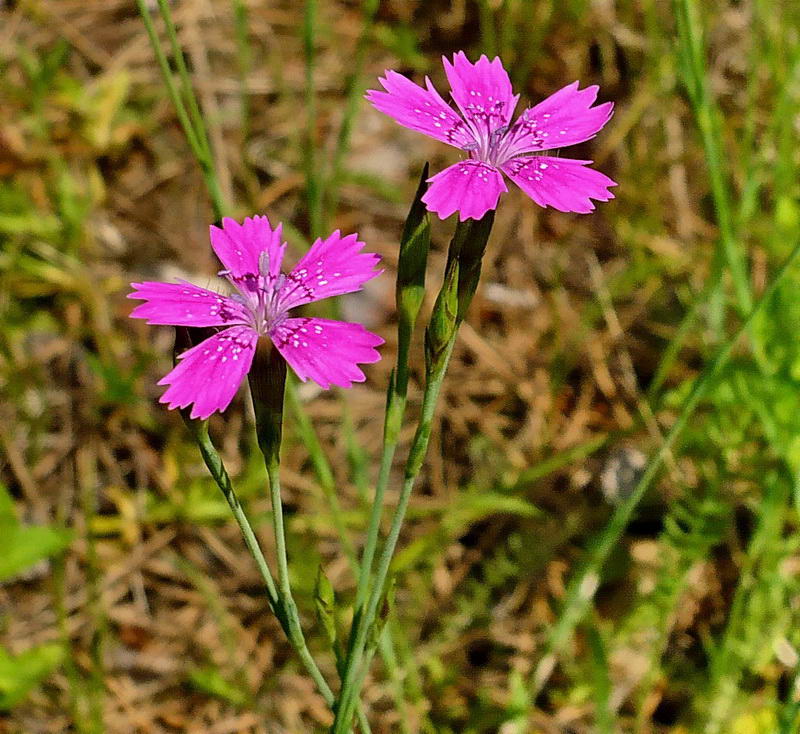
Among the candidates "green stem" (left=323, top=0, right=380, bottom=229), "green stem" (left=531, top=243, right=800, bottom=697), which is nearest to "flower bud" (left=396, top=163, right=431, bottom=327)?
"green stem" (left=531, top=243, right=800, bottom=697)

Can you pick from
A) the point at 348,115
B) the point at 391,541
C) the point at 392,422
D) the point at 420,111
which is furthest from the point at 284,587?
the point at 348,115

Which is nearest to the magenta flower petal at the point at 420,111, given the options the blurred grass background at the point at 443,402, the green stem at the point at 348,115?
the blurred grass background at the point at 443,402

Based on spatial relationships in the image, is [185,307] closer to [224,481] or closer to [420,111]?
[224,481]

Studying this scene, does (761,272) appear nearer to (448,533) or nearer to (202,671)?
(448,533)

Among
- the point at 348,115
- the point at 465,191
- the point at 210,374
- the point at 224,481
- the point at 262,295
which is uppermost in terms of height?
the point at 348,115

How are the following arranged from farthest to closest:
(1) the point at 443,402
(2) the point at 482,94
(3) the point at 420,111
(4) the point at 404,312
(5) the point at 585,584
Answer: (1) the point at 443,402, (5) the point at 585,584, (2) the point at 482,94, (3) the point at 420,111, (4) the point at 404,312

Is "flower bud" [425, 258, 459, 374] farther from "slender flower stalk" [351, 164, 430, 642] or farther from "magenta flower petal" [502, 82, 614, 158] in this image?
"magenta flower petal" [502, 82, 614, 158]

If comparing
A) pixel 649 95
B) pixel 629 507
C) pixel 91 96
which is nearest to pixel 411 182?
pixel 649 95
